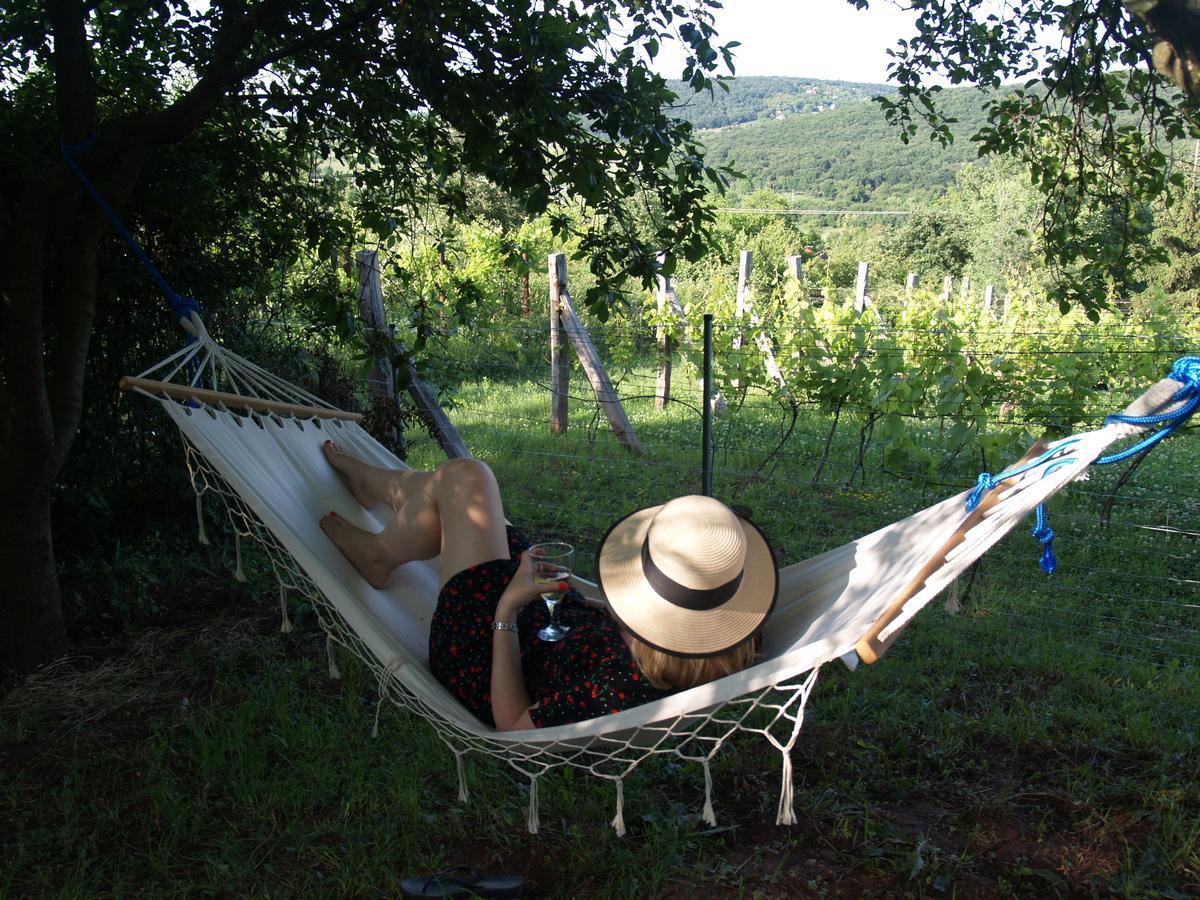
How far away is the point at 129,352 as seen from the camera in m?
3.31

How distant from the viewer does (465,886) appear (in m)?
1.66

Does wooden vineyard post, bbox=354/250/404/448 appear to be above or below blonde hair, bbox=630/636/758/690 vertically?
above

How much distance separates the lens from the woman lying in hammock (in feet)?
5.01

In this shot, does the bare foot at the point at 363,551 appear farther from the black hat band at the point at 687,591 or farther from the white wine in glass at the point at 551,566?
the black hat band at the point at 687,591

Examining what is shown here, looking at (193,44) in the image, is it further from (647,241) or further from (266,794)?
(266,794)

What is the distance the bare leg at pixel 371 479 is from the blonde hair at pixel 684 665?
843mm

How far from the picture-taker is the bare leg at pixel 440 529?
2049 millimetres

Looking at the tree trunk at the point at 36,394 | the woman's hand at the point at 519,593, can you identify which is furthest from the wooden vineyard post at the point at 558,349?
the woman's hand at the point at 519,593

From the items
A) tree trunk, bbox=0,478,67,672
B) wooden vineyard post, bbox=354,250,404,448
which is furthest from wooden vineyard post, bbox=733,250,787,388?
tree trunk, bbox=0,478,67,672

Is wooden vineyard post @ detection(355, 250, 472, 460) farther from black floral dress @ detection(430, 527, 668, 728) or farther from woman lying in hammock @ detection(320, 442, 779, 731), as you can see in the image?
black floral dress @ detection(430, 527, 668, 728)

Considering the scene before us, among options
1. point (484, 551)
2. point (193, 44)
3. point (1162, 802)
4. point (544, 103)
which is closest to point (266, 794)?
point (484, 551)

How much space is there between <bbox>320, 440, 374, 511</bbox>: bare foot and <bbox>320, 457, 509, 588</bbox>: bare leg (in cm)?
15

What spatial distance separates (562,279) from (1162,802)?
396 cm

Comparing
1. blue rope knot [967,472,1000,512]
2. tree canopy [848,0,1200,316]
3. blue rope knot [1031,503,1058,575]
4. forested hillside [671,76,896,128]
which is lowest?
blue rope knot [1031,503,1058,575]
